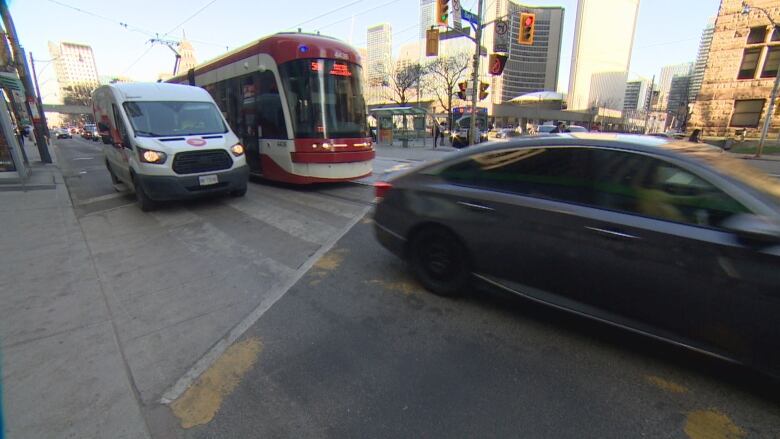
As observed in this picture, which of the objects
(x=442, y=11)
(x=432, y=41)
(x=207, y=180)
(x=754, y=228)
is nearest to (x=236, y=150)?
(x=207, y=180)

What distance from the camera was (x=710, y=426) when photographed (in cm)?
207

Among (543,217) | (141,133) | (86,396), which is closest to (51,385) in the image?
(86,396)

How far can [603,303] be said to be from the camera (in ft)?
8.48

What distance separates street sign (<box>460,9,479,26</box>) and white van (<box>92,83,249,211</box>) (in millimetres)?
12264

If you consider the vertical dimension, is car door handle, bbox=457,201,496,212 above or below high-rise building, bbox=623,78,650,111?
below

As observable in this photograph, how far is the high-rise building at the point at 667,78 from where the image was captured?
278 feet

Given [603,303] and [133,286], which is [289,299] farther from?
[603,303]

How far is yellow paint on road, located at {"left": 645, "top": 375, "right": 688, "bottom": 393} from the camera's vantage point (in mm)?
2340

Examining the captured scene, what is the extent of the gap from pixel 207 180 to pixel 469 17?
46.9ft

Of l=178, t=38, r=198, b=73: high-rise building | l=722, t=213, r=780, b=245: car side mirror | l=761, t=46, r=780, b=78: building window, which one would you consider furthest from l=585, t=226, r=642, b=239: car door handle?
l=761, t=46, r=780, b=78: building window

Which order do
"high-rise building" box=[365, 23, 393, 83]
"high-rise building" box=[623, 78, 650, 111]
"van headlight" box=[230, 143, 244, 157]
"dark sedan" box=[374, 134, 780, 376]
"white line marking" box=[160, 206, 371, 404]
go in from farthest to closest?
"high-rise building" box=[623, 78, 650, 111]
"high-rise building" box=[365, 23, 393, 83]
"van headlight" box=[230, 143, 244, 157]
"white line marking" box=[160, 206, 371, 404]
"dark sedan" box=[374, 134, 780, 376]

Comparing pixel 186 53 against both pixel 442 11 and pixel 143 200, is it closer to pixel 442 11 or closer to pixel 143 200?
pixel 442 11

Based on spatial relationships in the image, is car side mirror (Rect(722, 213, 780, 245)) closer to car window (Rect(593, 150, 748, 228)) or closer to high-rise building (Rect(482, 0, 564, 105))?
car window (Rect(593, 150, 748, 228))

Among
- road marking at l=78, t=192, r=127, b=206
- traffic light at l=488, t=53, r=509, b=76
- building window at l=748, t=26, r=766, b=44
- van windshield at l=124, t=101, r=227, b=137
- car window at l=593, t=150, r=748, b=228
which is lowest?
road marking at l=78, t=192, r=127, b=206
